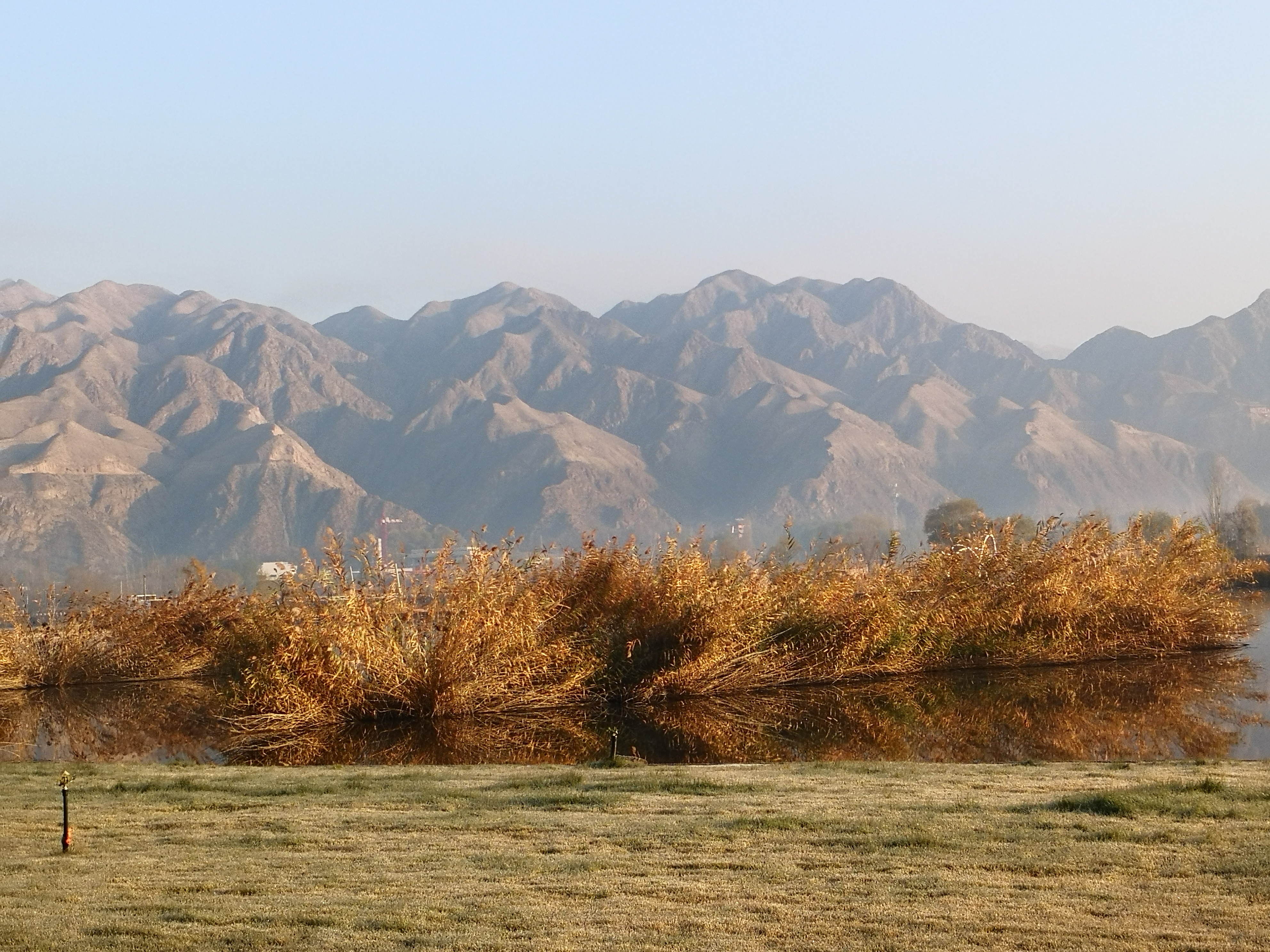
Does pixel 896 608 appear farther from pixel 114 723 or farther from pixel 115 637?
pixel 115 637

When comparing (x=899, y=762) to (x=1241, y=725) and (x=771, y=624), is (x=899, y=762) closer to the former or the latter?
(x=1241, y=725)

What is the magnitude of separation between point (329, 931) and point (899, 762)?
25.2 ft

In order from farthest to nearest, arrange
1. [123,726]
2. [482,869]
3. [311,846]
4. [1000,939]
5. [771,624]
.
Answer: [771,624]
[123,726]
[311,846]
[482,869]
[1000,939]

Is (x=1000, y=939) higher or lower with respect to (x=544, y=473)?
lower

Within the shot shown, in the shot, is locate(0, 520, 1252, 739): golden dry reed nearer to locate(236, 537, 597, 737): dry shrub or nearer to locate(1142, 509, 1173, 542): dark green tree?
locate(236, 537, 597, 737): dry shrub

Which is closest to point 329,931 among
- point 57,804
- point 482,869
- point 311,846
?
point 482,869

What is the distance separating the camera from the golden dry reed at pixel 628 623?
17766 millimetres

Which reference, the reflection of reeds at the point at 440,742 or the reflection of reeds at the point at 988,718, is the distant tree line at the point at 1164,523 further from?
the reflection of reeds at the point at 440,742

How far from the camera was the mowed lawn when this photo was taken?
19.0ft

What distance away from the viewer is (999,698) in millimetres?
19016

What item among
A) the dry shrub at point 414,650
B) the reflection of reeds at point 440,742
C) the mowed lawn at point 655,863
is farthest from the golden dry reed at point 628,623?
the mowed lawn at point 655,863

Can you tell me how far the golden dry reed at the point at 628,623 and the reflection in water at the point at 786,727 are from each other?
20.0 inches

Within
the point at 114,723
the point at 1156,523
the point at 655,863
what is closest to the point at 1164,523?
the point at 1156,523

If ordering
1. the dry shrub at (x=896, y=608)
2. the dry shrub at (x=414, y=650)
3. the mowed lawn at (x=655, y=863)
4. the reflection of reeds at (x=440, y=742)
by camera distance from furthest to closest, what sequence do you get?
1. the dry shrub at (x=896, y=608)
2. the dry shrub at (x=414, y=650)
3. the reflection of reeds at (x=440, y=742)
4. the mowed lawn at (x=655, y=863)
